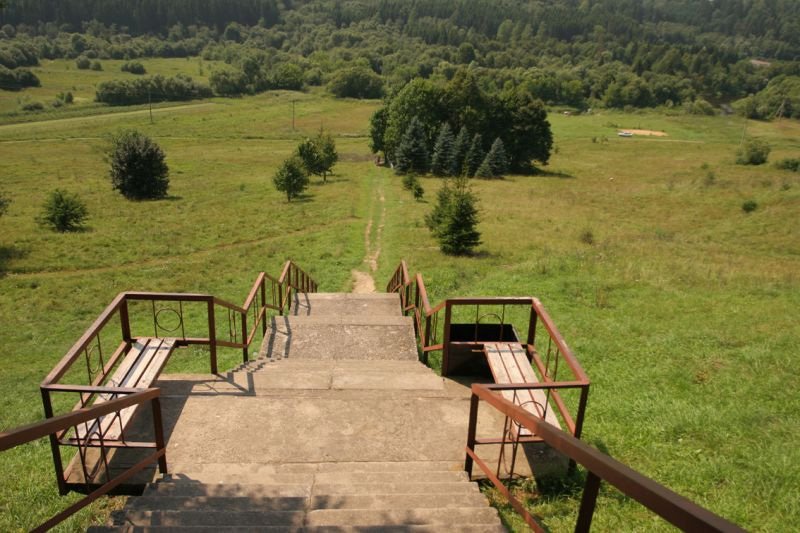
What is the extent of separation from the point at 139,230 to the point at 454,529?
30019 millimetres

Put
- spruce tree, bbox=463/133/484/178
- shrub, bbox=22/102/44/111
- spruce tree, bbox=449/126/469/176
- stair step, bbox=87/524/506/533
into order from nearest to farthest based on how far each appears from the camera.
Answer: stair step, bbox=87/524/506/533 < spruce tree, bbox=449/126/469/176 < spruce tree, bbox=463/133/484/178 < shrub, bbox=22/102/44/111

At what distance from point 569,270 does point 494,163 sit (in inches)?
Result: 1507

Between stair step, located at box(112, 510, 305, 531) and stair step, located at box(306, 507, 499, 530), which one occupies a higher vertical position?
stair step, located at box(306, 507, 499, 530)

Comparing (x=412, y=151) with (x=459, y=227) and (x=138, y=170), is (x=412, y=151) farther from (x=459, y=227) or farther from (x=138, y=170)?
(x=459, y=227)

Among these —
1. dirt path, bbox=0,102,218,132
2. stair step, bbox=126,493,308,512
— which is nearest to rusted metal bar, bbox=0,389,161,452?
stair step, bbox=126,493,308,512

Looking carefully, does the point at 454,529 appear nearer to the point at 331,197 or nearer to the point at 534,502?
the point at 534,502

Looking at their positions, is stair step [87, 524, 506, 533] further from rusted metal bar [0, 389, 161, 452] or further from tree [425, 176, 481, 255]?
tree [425, 176, 481, 255]

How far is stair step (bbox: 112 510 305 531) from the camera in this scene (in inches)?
168

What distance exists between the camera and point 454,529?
13.4 feet

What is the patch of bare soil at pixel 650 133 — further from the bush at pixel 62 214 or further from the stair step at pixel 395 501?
the stair step at pixel 395 501

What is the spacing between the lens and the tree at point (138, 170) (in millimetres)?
40594

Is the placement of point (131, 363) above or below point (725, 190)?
above

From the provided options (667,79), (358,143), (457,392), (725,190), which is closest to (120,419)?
(457,392)

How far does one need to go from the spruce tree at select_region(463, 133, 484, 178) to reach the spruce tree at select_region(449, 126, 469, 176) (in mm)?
485
